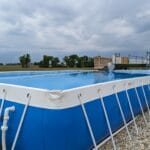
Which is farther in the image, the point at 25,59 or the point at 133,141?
the point at 25,59

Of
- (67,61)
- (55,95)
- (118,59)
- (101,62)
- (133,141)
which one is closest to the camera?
(55,95)

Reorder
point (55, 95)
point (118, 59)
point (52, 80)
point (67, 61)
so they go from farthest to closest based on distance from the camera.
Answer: point (67, 61), point (118, 59), point (52, 80), point (55, 95)

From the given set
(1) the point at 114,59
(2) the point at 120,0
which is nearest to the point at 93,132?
(2) the point at 120,0

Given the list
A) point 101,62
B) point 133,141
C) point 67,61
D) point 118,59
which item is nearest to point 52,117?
point 133,141

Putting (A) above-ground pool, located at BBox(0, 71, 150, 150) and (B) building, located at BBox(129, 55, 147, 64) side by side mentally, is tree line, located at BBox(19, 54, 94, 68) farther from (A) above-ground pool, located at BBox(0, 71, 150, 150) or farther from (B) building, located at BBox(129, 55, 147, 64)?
(A) above-ground pool, located at BBox(0, 71, 150, 150)

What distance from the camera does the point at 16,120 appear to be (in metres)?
2.46

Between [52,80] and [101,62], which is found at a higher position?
[101,62]

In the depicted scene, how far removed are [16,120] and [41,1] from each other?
642 centimetres

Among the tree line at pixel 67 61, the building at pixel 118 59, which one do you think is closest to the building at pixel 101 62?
the building at pixel 118 59

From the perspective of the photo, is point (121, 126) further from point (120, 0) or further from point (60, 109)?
point (120, 0)

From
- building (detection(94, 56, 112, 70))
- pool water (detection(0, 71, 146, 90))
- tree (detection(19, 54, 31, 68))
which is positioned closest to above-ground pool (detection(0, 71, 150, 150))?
pool water (detection(0, 71, 146, 90))

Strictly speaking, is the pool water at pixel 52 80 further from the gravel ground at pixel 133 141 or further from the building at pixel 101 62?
the building at pixel 101 62

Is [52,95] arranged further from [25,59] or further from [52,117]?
[25,59]

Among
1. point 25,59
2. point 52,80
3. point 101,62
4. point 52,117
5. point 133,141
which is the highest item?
point 25,59
